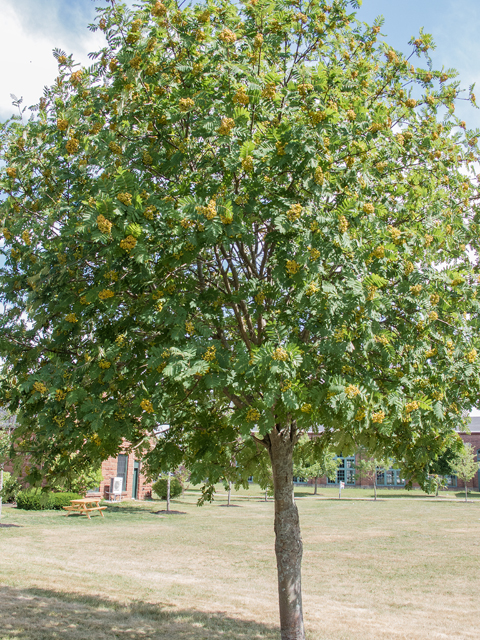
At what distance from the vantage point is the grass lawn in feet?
27.5

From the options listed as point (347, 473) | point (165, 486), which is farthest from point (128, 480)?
point (347, 473)

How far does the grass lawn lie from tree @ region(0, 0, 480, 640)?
2.91 m

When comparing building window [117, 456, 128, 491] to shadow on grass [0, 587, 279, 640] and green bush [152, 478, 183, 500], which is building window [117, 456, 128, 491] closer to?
green bush [152, 478, 183, 500]

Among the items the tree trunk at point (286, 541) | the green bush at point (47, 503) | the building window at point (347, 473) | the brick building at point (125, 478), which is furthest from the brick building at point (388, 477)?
the tree trunk at point (286, 541)

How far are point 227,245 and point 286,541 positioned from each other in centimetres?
424

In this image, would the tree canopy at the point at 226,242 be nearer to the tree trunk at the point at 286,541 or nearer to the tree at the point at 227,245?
the tree at the point at 227,245

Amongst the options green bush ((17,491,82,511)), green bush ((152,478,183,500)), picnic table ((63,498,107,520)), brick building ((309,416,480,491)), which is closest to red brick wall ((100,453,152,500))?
green bush ((152,478,183,500))

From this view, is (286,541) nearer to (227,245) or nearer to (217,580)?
(227,245)

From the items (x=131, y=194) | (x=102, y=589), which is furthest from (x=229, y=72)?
(x=102, y=589)

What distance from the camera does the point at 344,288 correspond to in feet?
16.3

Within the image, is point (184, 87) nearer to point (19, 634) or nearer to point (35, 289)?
point (35, 289)

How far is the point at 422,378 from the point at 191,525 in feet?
63.0

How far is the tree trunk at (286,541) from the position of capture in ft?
22.0

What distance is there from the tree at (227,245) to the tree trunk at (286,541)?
96 millimetres
